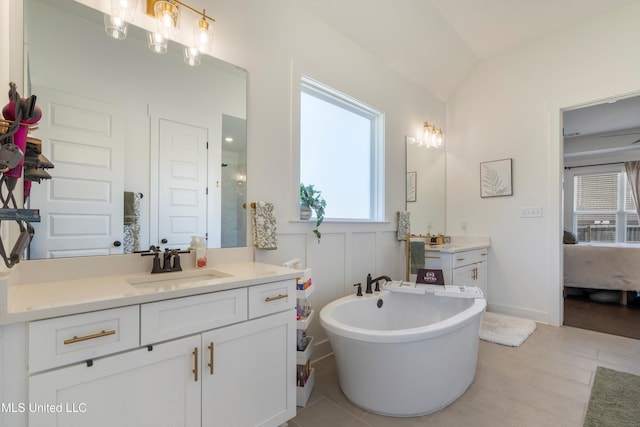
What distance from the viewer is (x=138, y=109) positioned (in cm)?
159

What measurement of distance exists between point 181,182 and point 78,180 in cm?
47

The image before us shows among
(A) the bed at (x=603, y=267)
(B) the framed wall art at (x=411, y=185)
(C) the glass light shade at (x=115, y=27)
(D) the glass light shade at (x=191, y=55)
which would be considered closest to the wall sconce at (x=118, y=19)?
(C) the glass light shade at (x=115, y=27)

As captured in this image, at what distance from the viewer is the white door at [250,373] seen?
4.17ft

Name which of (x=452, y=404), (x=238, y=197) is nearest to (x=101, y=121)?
(x=238, y=197)

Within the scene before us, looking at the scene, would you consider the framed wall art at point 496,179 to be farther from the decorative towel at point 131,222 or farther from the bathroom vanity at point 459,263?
the decorative towel at point 131,222

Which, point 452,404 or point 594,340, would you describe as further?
point 594,340

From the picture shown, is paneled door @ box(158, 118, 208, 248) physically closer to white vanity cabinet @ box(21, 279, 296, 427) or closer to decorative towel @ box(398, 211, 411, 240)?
white vanity cabinet @ box(21, 279, 296, 427)

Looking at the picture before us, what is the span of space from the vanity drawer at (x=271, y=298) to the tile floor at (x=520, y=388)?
740mm

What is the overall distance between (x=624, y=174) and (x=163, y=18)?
24.6ft

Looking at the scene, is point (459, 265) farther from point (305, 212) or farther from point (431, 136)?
point (305, 212)

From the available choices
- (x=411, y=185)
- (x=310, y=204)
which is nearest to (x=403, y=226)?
(x=411, y=185)

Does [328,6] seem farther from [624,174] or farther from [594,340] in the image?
[624,174]

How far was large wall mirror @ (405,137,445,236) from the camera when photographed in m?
3.48

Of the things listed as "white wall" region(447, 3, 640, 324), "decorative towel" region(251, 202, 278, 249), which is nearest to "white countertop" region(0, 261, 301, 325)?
"decorative towel" region(251, 202, 278, 249)
